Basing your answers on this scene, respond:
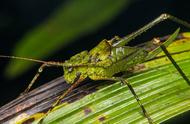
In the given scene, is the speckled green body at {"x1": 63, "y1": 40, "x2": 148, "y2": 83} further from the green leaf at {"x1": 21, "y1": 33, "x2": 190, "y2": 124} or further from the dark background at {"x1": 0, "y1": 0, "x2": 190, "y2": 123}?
the dark background at {"x1": 0, "y1": 0, "x2": 190, "y2": 123}

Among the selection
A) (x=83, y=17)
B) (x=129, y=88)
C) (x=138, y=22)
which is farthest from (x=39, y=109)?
(x=138, y=22)

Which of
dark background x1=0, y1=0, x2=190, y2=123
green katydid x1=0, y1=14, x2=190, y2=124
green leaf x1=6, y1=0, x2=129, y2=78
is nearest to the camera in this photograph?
green katydid x1=0, y1=14, x2=190, y2=124

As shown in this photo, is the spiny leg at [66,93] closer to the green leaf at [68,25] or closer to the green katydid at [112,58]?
the green katydid at [112,58]

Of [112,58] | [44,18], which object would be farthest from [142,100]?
[44,18]

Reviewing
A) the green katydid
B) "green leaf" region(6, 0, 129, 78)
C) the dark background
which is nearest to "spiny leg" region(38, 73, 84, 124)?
the green katydid

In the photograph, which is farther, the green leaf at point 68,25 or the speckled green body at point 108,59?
the green leaf at point 68,25

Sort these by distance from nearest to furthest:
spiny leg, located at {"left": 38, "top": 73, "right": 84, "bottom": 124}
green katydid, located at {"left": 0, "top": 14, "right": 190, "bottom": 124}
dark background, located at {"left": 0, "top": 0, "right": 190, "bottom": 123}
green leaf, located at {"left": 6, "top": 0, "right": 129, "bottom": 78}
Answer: spiny leg, located at {"left": 38, "top": 73, "right": 84, "bottom": 124} < green katydid, located at {"left": 0, "top": 14, "right": 190, "bottom": 124} < green leaf, located at {"left": 6, "top": 0, "right": 129, "bottom": 78} < dark background, located at {"left": 0, "top": 0, "right": 190, "bottom": 123}

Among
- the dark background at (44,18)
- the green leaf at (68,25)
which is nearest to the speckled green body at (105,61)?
the green leaf at (68,25)
